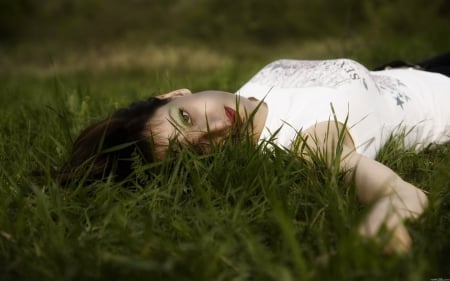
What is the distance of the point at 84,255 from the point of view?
93 cm

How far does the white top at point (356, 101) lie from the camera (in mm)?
1512

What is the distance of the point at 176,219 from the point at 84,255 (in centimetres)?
26

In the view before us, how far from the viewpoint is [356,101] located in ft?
5.08

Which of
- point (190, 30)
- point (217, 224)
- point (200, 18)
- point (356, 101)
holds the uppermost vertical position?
point (356, 101)

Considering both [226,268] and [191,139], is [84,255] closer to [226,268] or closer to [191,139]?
[226,268]

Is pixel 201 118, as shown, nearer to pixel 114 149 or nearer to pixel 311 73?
pixel 114 149

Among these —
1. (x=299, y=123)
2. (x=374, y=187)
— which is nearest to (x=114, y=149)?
(x=299, y=123)

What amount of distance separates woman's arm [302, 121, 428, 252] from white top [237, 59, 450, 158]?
0.06 metres

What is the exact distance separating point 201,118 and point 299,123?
323 mm

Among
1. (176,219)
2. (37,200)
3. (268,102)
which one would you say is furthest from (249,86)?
(37,200)

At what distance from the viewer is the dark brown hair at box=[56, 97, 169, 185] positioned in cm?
143

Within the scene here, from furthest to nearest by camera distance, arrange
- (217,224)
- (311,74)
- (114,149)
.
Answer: (311,74) < (114,149) < (217,224)

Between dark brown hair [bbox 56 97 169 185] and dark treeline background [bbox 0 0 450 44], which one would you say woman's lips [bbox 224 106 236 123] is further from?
dark treeline background [bbox 0 0 450 44]

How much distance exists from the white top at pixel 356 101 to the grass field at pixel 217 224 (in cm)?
10
